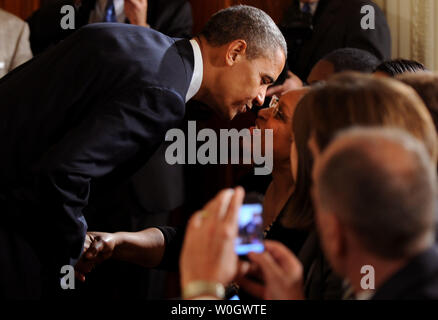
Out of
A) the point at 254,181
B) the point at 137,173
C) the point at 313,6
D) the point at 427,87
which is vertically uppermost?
the point at 427,87

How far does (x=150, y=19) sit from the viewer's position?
106 inches

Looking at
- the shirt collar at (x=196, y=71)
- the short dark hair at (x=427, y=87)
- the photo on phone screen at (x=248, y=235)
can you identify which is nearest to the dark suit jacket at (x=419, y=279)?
the photo on phone screen at (x=248, y=235)

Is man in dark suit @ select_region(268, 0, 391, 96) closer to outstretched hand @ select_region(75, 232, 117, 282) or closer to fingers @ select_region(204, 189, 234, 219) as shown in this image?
outstretched hand @ select_region(75, 232, 117, 282)

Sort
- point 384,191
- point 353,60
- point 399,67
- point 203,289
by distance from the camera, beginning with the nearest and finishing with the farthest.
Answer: point 384,191 → point 203,289 → point 399,67 → point 353,60

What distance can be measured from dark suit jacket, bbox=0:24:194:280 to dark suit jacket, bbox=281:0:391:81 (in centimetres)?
100

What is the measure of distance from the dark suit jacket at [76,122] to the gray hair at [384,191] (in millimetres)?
829

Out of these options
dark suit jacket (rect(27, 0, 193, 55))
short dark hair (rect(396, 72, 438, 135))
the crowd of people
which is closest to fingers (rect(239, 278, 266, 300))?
the crowd of people

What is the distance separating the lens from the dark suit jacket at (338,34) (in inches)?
97.6

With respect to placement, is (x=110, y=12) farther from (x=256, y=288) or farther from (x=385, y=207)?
Answer: (x=385, y=207)

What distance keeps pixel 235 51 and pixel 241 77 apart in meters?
0.08

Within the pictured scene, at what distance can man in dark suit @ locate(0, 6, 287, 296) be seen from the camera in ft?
4.92

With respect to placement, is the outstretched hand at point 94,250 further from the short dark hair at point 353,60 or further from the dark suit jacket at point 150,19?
the dark suit jacket at point 150,19

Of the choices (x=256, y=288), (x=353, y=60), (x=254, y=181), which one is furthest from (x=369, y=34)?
(x=256, y=288)

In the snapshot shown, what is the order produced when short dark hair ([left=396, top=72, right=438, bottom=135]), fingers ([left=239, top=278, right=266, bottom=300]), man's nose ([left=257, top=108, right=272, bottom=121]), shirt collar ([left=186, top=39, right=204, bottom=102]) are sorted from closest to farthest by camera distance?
fingers ([left=239, top=278, right=266, bottom=300]) < short dark hair ([left=396, top=72, right=438, bottom=135]) < shirt collar ([left=186, top=39, right=204, bottom=102]) < man's nose ([left=257, top=108, right=272, bottom=121])
